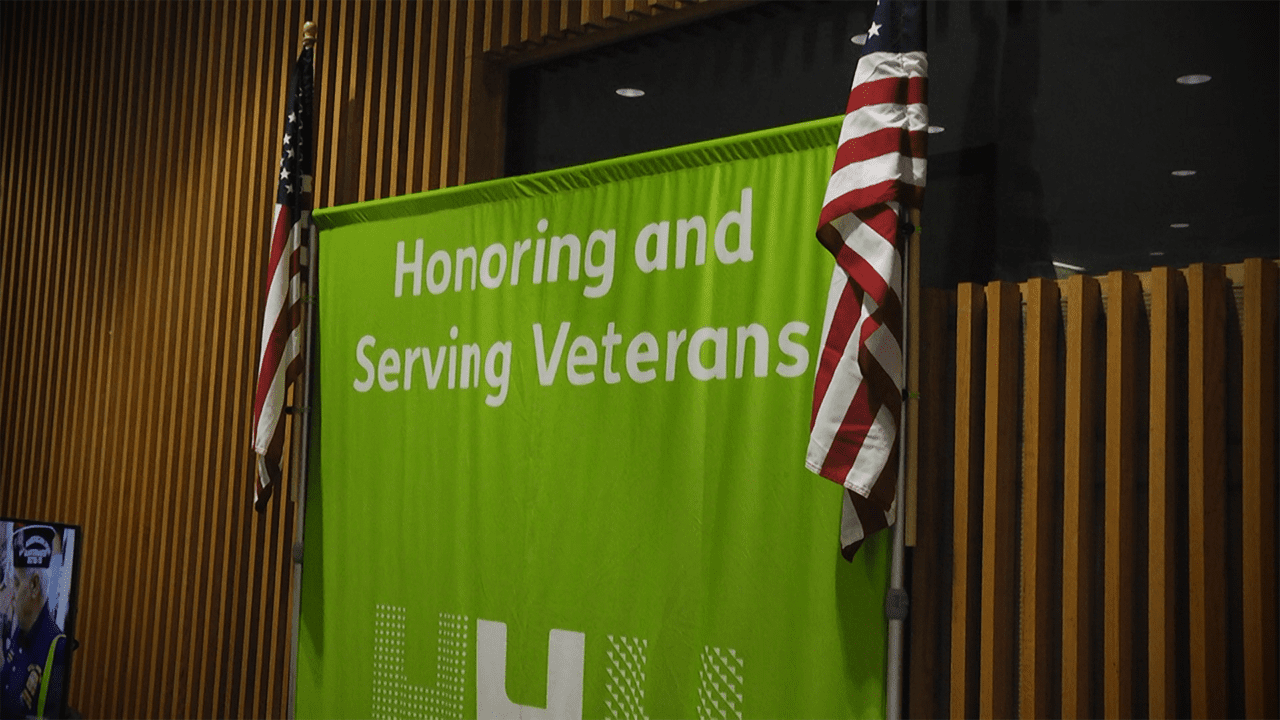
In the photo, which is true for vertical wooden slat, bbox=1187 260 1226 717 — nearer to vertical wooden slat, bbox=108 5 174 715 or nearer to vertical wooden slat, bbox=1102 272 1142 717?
vertical wooden slat, bbox=1102 272 1142 717

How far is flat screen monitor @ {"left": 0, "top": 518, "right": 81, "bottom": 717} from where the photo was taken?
11.8ft

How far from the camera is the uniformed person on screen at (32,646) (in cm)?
359

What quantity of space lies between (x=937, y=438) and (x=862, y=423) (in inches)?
12.8

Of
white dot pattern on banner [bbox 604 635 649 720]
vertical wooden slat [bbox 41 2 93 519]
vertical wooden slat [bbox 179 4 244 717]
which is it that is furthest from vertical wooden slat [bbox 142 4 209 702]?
white dot pattern on banner [bbox 604 635 649 720]

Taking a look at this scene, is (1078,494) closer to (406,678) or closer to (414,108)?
(406,678)

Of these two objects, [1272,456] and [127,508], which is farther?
[127,508]

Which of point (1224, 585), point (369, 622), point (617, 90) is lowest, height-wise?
point (369, 622)

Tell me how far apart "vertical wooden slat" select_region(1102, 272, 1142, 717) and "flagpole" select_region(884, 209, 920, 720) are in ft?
Result: 1.60

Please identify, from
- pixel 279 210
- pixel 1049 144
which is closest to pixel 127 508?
pixel 279 210

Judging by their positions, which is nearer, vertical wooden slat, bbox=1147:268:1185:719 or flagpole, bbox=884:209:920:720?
vertical wooden slat, bbox=1147:268:1185:719

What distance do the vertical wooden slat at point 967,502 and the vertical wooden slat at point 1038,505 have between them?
140 mm

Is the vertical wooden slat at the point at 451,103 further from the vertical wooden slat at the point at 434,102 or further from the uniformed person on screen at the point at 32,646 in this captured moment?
the uniformed person on screen at the point at 32,646

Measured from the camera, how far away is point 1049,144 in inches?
Result: 137

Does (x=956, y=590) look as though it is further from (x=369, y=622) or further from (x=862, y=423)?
(x=369, y=622)
